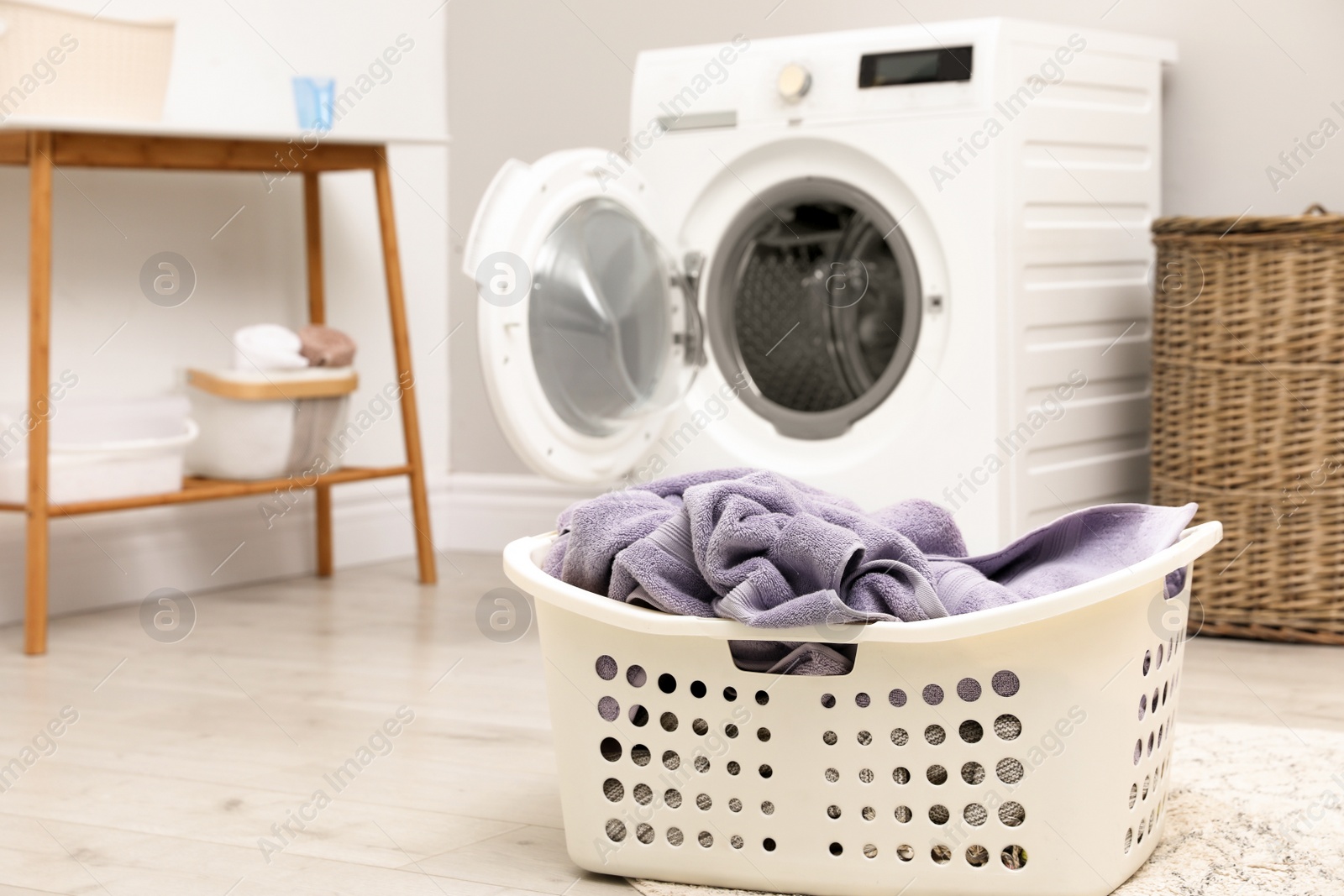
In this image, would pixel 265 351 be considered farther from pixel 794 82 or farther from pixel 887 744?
pixel 887 744

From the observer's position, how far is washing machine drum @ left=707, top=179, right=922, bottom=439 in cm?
203

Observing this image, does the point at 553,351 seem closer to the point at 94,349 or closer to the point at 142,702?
the point at 142,702

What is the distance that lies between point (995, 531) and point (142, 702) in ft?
3.57

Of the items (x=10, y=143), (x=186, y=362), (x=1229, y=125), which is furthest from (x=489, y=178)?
(x=1229, y=125)

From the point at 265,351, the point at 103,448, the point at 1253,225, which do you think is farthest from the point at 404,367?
the point at 1253,225

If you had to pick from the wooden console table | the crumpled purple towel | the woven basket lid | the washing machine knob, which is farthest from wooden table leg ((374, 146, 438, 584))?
the crumpled purple towel

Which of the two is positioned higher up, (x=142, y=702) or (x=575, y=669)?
(x=575, y=669)

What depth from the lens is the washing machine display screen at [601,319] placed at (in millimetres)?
1860

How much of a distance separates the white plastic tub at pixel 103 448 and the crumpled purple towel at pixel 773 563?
3.65 ft

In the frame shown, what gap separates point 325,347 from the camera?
231 centimetres

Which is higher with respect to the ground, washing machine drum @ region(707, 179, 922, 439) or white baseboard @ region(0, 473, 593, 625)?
washing machine drum @ region(707, 179, 922, 439)

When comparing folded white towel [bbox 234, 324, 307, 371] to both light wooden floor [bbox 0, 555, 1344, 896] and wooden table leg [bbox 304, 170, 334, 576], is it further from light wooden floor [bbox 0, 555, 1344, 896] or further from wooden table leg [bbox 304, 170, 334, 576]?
light wooden floor [bbox 0, 555, 1344, 896]

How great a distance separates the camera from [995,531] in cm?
191

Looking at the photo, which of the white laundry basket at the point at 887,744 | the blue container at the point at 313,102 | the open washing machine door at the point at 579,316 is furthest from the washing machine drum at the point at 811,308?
the white laundry basket at the point at 887,744
